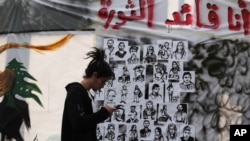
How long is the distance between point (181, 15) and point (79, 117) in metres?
2.21

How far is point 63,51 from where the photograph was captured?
5.64m

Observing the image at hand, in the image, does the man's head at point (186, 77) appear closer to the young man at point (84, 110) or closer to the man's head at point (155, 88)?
the man's head at point (155, 88)

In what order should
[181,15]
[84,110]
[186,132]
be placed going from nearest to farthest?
[84,110] → [186,132] → [181,15]

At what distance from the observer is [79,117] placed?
11.2 ft

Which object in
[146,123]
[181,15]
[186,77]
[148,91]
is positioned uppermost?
[181,15]

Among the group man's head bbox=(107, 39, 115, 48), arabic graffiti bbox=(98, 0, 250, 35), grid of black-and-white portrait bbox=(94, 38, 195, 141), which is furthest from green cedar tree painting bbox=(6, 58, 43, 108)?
arabic graffiti bbox=(98, 0, 250, 35)

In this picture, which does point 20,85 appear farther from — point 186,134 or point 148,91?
point 186,134

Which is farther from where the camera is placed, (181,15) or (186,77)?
(181,15)

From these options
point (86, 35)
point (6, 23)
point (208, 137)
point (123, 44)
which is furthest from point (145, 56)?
point (6, 23)

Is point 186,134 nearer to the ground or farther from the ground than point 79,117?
nearer to the ground

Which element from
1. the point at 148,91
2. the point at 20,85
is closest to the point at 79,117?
the point at 148,91

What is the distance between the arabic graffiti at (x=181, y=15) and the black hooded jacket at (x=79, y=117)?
1979 mm

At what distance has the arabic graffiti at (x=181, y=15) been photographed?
501 centimetres

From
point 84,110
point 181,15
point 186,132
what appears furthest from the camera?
point 181,15
